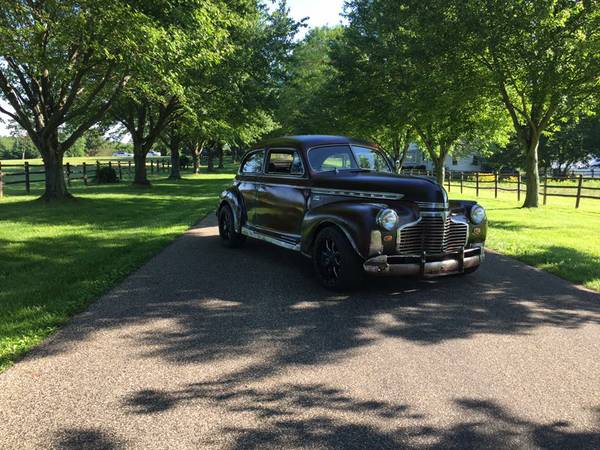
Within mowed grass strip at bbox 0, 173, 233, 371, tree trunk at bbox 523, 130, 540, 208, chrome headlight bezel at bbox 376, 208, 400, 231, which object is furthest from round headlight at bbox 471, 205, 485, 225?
tree trunk at bbox 523, 130, 540, 208

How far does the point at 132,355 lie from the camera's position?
3.93 metres

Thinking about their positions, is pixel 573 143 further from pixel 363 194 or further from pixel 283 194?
pixel 363 194

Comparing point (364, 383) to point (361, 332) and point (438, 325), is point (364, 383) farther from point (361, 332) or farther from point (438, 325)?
point (438, 325)

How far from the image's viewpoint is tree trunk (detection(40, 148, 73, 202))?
52.0ft

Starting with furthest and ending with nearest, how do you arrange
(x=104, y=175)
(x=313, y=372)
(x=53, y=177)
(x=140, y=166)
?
(x=104, y=175), (x=140, y=166), (x=53, y=177), (x=313, y=372)

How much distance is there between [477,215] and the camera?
20.2ft

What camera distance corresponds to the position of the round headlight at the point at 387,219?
5.29m

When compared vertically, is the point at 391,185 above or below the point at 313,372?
above

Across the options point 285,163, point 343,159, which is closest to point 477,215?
point 343,159

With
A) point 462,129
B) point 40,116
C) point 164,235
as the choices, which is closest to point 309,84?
point 462,129

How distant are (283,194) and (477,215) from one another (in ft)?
9.12

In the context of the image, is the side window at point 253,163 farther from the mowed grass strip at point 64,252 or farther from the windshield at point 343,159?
the mowed grass strip at point 64,252

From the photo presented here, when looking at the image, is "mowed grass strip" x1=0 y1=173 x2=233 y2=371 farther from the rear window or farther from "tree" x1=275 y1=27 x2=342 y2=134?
"tree" x1=275 y1=27 x2=342 y2=134

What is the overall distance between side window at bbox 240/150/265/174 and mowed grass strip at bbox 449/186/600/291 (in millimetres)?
4809
